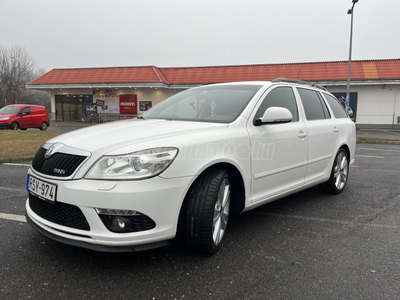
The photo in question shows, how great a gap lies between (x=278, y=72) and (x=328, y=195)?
2027 centimetres

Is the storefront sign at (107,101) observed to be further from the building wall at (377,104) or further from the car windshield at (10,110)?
the building wall at (377,104)


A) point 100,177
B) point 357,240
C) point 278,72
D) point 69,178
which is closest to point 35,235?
point 69,178

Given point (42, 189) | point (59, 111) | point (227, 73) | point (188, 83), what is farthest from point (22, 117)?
point (42, 189)

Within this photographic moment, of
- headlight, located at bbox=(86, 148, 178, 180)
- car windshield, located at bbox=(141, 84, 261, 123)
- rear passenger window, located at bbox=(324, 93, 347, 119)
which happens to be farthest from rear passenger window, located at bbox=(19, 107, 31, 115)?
headlight, located at bbox=(86, 148, 178, 180)

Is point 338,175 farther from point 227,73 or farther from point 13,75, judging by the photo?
point 13,75

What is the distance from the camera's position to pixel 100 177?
2.11 metres

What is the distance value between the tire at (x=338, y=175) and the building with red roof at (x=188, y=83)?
18.7 m

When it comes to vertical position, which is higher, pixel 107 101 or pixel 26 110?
pixel 107 101

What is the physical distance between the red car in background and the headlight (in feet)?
55.8

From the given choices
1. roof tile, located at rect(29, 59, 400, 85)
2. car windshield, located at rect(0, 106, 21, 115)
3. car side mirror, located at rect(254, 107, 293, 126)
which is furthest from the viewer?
roof tile, located at rect(29, 59, 400, 85)

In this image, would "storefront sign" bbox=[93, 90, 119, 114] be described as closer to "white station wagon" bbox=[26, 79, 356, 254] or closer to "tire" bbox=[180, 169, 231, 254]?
"white station wagon" bbox=[26, 79, 356, 254]

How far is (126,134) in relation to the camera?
2479mm

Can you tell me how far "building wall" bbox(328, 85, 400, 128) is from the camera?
21.4m

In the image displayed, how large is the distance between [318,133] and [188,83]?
21182 mm
